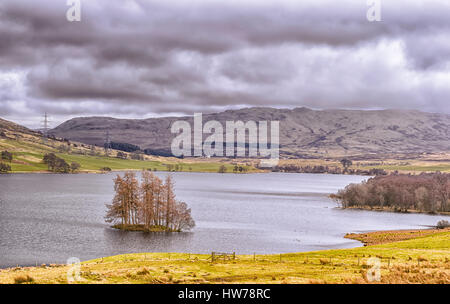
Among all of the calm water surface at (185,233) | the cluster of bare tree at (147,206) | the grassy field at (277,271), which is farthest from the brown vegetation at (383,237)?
the cluster of bare tree at (147,206)

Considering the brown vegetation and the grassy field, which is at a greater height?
the grassy field

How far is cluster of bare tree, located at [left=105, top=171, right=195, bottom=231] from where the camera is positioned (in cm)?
13162

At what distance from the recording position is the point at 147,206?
133500 mm

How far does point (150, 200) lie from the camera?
438 feet

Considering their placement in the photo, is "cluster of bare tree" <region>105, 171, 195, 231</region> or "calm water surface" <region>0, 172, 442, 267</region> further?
"cluster of bare tree" <region>105, 171, 195, 231</region>

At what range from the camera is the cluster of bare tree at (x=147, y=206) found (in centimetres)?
13162

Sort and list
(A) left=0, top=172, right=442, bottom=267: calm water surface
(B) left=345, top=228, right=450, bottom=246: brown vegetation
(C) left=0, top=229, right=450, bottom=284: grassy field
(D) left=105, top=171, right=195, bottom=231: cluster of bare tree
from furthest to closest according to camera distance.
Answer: (D) left=105, top=171, right=195, bottom=231: cluster of bare tree, (B) left=345, top=228, right=450, bottom=246: brown vegetation, (A) left=0, top=172, right=442, bottom=267: calm water surface, (C) left=0, top=229, right=450, bottom=284: grassy field

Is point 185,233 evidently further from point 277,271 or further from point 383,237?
point 277,271

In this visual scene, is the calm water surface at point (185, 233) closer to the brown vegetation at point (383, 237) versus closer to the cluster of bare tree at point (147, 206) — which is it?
the brown vegetation at point (383, 237)

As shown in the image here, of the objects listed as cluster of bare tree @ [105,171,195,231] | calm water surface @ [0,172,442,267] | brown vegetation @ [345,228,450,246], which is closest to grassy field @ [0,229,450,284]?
calm water surface @ [0,172,442,267]

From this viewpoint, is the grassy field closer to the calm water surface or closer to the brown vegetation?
the calm water surface

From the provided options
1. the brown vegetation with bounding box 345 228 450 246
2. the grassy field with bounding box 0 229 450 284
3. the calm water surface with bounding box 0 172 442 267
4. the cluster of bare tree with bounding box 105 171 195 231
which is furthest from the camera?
the cluster of bare tree with bounding box 105 171 195 231

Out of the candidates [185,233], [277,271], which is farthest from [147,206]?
[277,271]

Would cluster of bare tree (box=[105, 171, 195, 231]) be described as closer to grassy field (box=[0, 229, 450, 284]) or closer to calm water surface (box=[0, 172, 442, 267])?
calm water surface (box=[0, 172, 442, 267])
